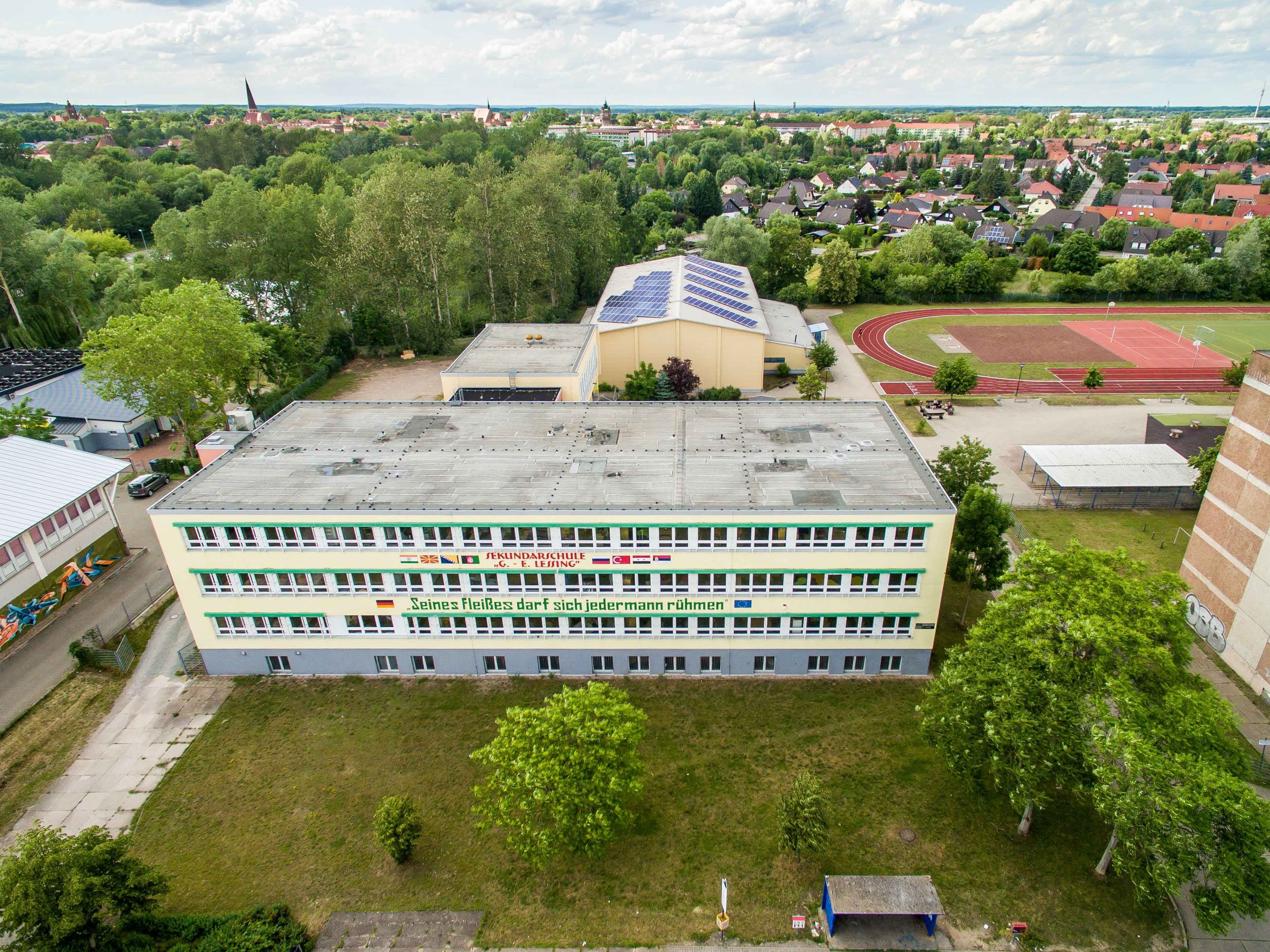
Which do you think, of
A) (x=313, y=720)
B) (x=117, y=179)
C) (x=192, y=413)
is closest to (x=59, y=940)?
(x=313, y=720)

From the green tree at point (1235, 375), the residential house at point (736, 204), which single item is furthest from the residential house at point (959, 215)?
the green tree at point (1235, 375)

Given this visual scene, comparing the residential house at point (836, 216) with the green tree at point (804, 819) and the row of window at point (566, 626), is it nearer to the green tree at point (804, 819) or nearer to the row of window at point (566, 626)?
the row of window at point (566, 626)

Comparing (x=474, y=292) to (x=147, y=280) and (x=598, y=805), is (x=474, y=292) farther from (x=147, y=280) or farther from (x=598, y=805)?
(x=598, y=805)

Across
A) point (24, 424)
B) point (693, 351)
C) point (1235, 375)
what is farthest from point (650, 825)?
point (1235, 375)

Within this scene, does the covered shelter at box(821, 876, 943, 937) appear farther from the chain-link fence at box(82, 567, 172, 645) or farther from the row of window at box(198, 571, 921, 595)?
the chain-link fence at box(82, 567, 172, 645)

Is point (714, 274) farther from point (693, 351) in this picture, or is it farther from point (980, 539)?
point (980, 539)
